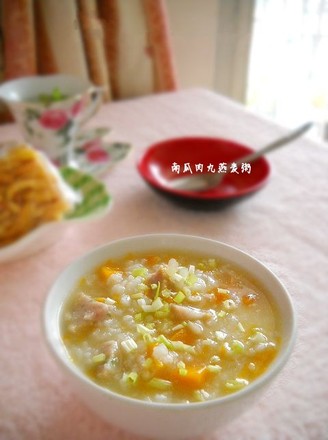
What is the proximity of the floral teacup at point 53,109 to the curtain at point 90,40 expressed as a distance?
A: 12.8 inches

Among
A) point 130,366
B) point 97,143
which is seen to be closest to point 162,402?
point 130,366

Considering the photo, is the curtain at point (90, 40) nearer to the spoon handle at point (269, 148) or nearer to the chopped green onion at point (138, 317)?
the spoon handle at point (269, 148)

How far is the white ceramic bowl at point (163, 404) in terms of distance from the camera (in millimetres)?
329

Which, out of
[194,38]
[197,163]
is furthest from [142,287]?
[194,38]

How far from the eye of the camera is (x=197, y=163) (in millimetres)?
734

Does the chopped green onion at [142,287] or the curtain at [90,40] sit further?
the curtain at [90,40]

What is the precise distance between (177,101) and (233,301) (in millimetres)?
954

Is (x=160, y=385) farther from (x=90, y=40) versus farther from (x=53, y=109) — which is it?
(x=90, y=40)

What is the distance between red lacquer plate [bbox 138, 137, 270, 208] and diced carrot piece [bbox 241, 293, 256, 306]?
1.12ft

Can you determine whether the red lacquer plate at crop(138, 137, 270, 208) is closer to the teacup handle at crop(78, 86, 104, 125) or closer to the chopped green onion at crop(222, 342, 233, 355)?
the teacup handle at crop(78, 86, 104, 125)

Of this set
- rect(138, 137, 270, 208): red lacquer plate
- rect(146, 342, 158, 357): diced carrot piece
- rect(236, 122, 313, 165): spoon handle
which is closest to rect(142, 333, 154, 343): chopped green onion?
rect(146, 342, 158, 357): diced carrot piece

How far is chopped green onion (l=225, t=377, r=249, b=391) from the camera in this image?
34 cm

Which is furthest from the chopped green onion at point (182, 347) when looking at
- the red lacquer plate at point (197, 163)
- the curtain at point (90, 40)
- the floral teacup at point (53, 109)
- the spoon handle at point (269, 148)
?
the curtain at point (90, 40)

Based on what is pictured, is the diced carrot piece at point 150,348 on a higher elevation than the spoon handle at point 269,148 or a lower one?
higher
